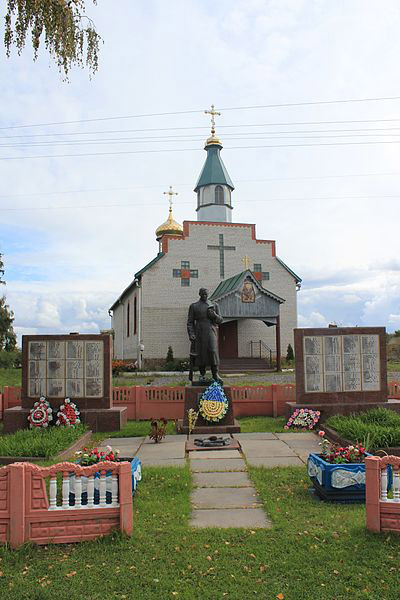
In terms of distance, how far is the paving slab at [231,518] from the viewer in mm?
5383

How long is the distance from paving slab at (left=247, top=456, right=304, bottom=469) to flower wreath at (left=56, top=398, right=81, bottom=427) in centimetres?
478

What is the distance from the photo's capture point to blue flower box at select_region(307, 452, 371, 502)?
19.9 ft

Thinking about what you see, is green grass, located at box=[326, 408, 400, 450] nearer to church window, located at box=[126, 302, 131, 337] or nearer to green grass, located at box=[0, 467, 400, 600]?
green grass, located at box=[0, 467, 400, 600]

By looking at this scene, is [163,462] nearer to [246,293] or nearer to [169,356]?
[246,293]

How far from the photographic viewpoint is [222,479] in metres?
7.25

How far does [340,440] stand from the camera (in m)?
9.34

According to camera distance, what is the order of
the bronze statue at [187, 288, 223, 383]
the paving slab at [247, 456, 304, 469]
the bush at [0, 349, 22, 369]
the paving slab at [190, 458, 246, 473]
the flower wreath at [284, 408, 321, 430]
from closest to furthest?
the paving slab at [190, 458, 246, 473] → the paving slab at [247, 456, 304, 469] → the flower wreath at [284, 408, 321, 430] → the bronze statue at [187, 288, 223, 383] → the bush at [0, 349, 22, 369]

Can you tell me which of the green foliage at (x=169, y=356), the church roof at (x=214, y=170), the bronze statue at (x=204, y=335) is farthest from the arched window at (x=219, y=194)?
the bronze statue at (x=204, y=335)

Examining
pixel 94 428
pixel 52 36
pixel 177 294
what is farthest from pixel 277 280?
pixel 52 36

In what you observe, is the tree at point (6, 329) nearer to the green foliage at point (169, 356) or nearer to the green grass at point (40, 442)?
the green foliage at point (169, 356)

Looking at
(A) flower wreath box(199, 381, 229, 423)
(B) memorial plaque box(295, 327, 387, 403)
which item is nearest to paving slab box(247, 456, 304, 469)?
(A) flower wreath box(199, 381, 229, 423)

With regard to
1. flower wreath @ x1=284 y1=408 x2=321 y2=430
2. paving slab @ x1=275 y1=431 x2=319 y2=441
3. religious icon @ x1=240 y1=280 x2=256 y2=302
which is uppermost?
religious icon @ x1=240 y1=280 x2=256 y2=302

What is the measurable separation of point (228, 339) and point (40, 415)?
20719mm

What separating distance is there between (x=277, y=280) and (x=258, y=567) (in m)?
29.9
